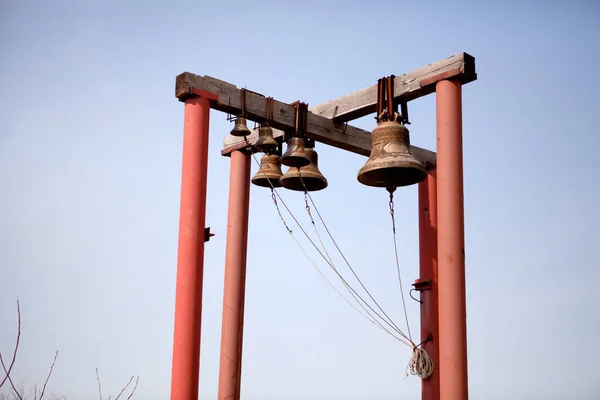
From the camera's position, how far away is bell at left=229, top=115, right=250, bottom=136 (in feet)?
30.1

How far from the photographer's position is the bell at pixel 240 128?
9.16 metres

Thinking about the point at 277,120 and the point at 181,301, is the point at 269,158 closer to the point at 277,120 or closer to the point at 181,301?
the point at 277,120

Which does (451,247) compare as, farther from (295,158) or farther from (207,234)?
(207,234)

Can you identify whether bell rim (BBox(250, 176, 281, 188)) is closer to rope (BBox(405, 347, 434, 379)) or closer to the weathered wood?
the weathered wood

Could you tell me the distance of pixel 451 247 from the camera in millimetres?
8008

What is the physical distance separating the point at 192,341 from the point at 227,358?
2.48 metres

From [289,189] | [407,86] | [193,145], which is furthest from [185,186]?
[407,86]

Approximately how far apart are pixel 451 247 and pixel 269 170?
11.2ft

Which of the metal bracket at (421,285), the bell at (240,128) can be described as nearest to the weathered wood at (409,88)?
the bell at (240,128)

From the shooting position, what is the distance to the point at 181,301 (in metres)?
8.14

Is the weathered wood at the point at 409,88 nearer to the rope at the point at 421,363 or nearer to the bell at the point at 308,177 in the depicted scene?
the bell at the point at 308,177

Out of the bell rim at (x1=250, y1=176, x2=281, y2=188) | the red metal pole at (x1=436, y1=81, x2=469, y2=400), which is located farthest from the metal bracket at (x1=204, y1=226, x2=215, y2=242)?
the red metal pole at (x1=436, y1=81, x2=469, y2=400)

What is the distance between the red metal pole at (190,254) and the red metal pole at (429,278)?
3.72m

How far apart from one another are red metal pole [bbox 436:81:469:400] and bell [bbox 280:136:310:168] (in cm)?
201
